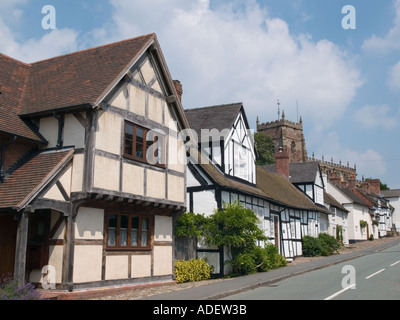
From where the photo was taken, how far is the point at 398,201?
89.1m

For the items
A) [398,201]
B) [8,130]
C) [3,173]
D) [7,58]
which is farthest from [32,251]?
[398,201]

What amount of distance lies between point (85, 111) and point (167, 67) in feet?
13.9

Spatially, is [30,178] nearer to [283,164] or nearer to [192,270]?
[192,270]

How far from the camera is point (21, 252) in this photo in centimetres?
1099

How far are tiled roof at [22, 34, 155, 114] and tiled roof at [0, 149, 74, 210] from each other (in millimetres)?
1520

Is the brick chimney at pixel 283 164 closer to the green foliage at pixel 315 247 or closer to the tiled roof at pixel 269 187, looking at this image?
the tiled roof at pixel 269 187

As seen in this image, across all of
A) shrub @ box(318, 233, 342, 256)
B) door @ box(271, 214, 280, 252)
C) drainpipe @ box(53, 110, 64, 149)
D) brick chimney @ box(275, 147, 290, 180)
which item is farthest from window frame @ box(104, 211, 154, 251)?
brick chimney @ box(275, 147, 290, 180)

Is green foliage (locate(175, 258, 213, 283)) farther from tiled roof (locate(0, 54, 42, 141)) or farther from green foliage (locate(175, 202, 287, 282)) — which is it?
tiled roof (locate(0, 54, 42, 141))

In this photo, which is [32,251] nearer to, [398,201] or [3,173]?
[3,173]

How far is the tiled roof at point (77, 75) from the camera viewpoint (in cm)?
1377

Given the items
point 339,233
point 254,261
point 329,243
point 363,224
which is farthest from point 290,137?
point 254,261

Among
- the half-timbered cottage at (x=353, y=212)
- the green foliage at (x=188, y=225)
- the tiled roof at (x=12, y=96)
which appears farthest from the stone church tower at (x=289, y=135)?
the tiled roof at (x=12, y=96)
